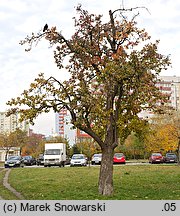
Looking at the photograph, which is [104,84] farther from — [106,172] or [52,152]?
[52,152]

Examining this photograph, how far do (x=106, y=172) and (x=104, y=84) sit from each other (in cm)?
344

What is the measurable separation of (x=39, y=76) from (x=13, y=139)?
63692 mm

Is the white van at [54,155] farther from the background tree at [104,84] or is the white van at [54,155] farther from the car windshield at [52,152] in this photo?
the background tree at [104,84]

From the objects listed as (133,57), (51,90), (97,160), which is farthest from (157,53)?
(97,160)

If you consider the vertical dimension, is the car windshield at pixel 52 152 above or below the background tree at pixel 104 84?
below

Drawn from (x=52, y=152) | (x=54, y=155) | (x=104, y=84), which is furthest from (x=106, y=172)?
(x=52, y=152)

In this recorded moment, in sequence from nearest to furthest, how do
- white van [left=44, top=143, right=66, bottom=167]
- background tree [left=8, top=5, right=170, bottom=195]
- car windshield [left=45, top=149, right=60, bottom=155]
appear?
background tree [left=8, top=5, right=170, bottom=195]
white van [left=44, top=143, right=66, bottom=167]
car windshield [left=45, top=149, right=60, bottom=155]

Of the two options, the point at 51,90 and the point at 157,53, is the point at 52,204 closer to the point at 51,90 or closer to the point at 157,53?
the point at 51,90

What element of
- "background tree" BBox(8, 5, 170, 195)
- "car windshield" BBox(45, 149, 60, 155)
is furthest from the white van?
"background tree" BBox(8, 5, 170, 195)

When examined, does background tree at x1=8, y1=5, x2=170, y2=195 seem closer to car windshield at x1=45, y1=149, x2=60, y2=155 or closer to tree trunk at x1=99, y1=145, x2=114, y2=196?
tree trunk at x1=99, y1=145, x2=114, y2=196

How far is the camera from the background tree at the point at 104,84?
1505 centimetres

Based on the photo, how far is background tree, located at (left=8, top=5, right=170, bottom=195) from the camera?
49.4 feet

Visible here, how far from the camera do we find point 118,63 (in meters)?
14.8

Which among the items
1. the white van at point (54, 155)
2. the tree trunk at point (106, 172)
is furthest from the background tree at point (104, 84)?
the white van at point (54, 155)
